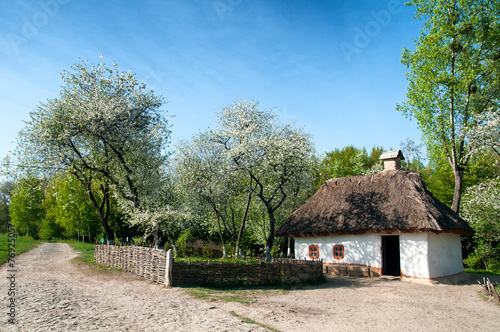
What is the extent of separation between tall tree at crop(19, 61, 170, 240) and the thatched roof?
29.5ft

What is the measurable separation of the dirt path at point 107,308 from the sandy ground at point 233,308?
20 mm

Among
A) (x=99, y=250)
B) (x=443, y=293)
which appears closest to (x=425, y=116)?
(x=443, y=293)

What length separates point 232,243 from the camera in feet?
96.4

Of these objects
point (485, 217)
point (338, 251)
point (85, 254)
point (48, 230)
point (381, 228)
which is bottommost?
point (85, 254)

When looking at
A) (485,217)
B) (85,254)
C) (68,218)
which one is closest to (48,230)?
(68,218)

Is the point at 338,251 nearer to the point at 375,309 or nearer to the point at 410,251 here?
the point at 410,251

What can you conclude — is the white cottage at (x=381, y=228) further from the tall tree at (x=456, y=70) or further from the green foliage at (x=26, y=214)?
the green foliage at (x=26, y=214)

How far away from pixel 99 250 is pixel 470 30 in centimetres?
2422

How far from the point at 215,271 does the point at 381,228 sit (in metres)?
8.36

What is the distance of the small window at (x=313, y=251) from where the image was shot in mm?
18641

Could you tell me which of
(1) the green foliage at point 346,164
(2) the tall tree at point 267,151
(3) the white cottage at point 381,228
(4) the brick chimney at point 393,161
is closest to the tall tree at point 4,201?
(2) the tall tree at point 267,151

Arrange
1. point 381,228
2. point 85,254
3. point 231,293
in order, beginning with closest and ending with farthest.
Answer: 1. point 231,293
2. point 381,228
3. point 85,254

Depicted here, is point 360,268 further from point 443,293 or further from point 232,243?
point 232,243

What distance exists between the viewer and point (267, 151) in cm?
2122
